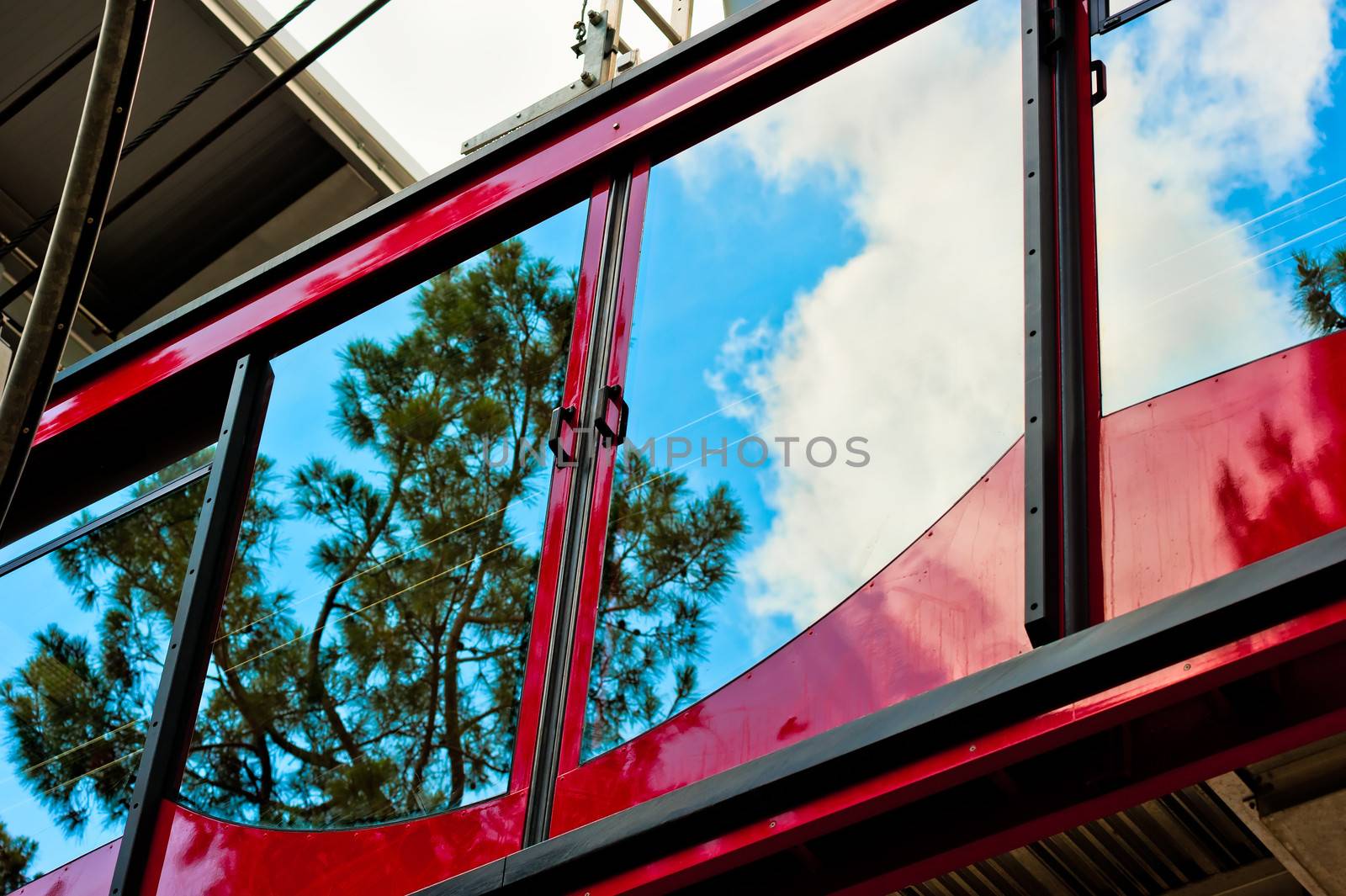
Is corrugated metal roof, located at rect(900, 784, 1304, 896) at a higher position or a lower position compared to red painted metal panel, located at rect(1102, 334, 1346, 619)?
lower

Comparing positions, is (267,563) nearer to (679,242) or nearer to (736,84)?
(679,242)

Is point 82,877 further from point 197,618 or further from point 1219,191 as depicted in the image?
point 1219,191

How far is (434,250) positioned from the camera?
5.37 metres

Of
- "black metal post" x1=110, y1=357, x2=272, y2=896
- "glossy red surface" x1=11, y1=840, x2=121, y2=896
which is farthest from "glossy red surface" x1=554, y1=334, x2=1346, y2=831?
"glossy red surface" x1=11, y1=840, x2=121, y2=896

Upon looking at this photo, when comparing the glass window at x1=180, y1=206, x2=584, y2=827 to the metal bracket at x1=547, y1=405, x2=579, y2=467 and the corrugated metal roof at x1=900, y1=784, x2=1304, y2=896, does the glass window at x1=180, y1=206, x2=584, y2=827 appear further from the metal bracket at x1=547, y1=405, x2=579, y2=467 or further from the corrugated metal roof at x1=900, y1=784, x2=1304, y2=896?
the corrugated metal roof at x1=900, y1=784, x2=1304, y2=896

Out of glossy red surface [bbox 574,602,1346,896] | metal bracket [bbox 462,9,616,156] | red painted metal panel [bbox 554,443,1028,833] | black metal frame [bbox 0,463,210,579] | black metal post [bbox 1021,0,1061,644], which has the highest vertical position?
metal bracket [bbox 462,9,616,156]

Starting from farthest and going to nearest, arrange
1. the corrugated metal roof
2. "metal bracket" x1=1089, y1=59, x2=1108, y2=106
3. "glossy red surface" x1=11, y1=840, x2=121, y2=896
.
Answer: "glossy red surface" x1=11, y1=840, x2=121, y2=896, the corrugated metal roof, "metal bracket" x1=1089, y1=59, x2=1108, y2=106

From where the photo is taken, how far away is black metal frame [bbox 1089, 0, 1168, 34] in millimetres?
3791

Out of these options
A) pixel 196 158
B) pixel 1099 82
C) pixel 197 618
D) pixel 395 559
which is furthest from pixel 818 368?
pixel 196 158

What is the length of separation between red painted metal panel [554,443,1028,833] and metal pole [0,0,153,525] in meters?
1.65

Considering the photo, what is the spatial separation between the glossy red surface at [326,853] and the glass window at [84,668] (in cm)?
53

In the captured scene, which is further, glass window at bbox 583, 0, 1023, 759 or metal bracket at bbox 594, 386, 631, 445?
metal bracket at bbox 594, 386, 631, 445

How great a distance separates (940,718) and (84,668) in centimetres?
366

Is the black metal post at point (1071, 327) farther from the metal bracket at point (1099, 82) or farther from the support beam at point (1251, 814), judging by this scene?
the support beam at point (1251, 814)
